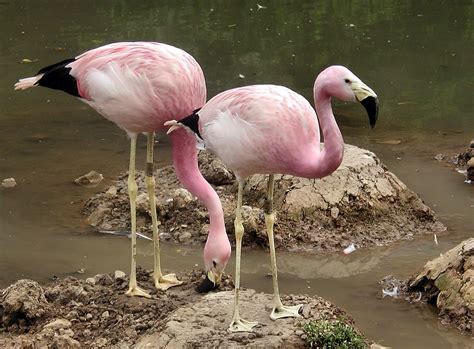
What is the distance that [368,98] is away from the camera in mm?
4621

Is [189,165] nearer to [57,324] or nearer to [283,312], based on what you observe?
[283,312]

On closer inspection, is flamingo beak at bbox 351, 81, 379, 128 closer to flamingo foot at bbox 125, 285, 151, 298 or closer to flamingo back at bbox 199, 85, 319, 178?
flamingo back at bbox 199, 85, 319, 178

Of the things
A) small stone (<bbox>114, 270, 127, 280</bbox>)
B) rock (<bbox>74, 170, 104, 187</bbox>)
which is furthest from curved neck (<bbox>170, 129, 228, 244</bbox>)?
rock (<bbox>74, 170, 104, 187</bbox>)

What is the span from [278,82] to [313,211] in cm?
399

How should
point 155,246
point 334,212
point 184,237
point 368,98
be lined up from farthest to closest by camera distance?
point 334,212, point 184,237, point 155,246, point 368,98

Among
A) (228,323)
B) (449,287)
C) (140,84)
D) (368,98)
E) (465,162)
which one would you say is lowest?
(465,162)

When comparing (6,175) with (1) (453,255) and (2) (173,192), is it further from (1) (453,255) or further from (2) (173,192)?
(1) (453,255)

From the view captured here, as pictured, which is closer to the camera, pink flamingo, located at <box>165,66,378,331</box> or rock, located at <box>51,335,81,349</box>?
pink flamingo, located at <box>165,66,378,331</box>

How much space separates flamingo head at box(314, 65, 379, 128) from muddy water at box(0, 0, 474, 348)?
158cm

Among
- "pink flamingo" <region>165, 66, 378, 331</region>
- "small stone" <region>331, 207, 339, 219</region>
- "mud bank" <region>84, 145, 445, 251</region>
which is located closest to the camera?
"pink flamingo" <region>165, 66, 378, 331</region>

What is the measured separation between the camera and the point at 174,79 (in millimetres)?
5398

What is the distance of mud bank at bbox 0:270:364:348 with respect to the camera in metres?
4.96

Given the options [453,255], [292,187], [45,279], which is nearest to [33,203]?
[45,279]

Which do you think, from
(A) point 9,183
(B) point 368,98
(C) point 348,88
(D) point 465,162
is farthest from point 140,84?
(D) point 465,162
